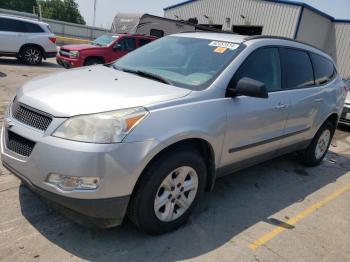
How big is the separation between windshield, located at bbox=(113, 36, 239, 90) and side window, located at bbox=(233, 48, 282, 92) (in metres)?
0.19

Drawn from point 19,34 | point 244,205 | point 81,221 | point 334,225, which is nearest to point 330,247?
point 334,225

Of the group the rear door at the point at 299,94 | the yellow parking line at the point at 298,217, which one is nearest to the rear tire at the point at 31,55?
the rear door at the point at 299,94

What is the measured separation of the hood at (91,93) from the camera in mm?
2828

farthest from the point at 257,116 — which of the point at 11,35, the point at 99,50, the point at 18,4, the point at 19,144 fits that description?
the point at 18,4

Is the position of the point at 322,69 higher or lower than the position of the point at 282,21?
lower

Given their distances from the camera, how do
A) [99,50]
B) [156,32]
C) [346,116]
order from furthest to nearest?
[156,32]
[99,50]
[346,116]

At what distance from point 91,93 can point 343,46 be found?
2312 cm

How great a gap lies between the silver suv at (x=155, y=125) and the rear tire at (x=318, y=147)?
103cm

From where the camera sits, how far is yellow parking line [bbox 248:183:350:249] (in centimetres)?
343

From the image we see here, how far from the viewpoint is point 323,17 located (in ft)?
72.9

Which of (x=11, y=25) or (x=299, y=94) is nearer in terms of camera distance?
(x=299, y=94)

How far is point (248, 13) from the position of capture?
23.0 metres

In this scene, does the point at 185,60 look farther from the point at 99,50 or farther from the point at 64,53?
the point at 64,53

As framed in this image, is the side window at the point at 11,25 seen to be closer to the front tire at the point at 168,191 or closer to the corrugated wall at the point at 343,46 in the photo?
the front tire at the point at 168,191
